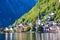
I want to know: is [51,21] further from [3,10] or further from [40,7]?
[3,10]

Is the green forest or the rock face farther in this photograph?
the rock face

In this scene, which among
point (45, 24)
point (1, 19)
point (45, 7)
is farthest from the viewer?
point (1, 19)

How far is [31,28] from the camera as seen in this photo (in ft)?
220

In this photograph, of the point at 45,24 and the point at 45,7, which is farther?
the point at 45,7

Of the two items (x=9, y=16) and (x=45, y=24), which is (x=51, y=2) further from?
(x=9, y=16)

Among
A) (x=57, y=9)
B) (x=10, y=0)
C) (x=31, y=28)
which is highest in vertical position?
(x=10, y=0)

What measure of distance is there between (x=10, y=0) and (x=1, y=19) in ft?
65.0

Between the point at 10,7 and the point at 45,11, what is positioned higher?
the point at 10,7

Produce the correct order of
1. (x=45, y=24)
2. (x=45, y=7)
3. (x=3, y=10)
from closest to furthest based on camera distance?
1. (x=45, y=24)
2. (x=45, y=7)
3. (x=3, y=10)

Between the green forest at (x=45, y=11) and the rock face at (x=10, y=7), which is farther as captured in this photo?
the rock face at (x=10, y=7)

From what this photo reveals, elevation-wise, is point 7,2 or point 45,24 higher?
point 7,2

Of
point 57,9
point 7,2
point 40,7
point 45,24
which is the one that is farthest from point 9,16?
point 45,24

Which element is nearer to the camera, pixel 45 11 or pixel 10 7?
pixel 45 11

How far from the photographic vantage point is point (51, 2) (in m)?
81.9
